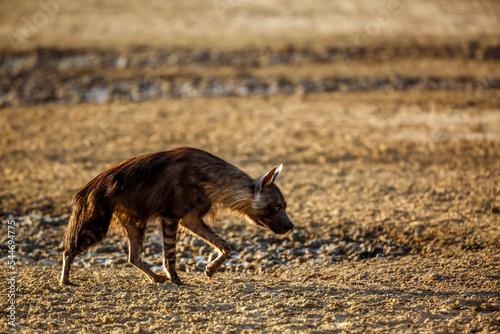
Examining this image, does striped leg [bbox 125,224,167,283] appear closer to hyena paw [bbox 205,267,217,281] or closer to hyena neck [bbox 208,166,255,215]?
hyena paw [bbox 205,267,217,281]

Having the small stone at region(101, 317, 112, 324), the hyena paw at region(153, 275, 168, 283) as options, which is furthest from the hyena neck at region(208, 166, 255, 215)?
the small stone at region(101, 317, 112, 324)

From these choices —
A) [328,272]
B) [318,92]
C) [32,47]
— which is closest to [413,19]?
[318,92]

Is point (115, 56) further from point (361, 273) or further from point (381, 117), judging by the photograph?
point (361, 273)

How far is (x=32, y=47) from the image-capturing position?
18781 millimetres

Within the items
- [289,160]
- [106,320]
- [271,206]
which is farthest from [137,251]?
[289,160]

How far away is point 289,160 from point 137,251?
491 centimetres

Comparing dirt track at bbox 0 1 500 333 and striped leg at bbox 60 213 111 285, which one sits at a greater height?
striped leg at bbox 60 213 111 285

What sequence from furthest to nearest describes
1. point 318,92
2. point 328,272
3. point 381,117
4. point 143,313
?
point 318,92 < point 381,117 < point 328,272 < point 143,313

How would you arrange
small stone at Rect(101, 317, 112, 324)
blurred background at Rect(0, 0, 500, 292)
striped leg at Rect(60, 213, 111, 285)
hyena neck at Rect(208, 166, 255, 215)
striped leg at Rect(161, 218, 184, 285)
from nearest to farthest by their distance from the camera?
small stone at Rect(101, 317, 112, 324) < striped leg at Rect(60, 213, 111, 285) < striped leg at Rect(161, 218, 184, 285) < hyena neck at Rect(208, 166, 255, 215) < blurred background at Rect(0, 0, 500, 292)

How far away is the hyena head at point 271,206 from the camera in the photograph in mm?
6398

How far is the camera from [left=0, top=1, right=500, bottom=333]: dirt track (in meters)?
5.70

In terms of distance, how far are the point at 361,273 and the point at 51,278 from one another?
316cm

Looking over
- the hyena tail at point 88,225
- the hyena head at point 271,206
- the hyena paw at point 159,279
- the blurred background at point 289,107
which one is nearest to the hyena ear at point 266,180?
the hyena head at point 271,206

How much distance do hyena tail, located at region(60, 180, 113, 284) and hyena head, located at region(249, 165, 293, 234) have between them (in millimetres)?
1463
